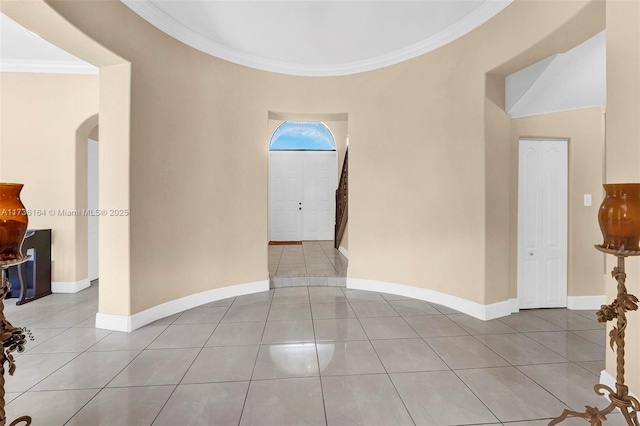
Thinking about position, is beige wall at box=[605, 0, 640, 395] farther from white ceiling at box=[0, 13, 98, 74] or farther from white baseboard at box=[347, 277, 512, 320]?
white ceiling at box=[0, 13, 98, 74]

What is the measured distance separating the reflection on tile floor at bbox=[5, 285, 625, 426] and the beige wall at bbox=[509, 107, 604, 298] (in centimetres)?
47

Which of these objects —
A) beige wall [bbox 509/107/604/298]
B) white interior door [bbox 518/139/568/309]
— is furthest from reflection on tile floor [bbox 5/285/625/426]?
beige wall [bbox 509/107/604/298]

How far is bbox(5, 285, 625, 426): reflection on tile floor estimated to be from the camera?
1.85m

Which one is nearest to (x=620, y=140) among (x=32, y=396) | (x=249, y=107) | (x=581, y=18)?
(x=581, y=18)

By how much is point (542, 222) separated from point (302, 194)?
5816 mm

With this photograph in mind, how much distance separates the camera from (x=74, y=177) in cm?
433

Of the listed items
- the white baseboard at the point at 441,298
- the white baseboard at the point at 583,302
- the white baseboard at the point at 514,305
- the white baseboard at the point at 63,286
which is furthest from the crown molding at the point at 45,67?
the white baseboard at the point at 583,302

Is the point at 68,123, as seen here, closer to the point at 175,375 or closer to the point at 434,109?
the point at 175,375

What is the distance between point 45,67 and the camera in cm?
420

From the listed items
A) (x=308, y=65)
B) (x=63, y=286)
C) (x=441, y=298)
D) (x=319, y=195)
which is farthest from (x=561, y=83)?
(x=63, y=286)

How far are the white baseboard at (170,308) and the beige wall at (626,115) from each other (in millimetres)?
3751

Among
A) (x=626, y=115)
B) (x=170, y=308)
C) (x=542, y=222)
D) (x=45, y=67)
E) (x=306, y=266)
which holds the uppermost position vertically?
(x=45, y=67)

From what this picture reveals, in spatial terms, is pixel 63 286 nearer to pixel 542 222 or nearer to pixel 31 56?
pixel 31 56

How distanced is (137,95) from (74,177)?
2213mm
